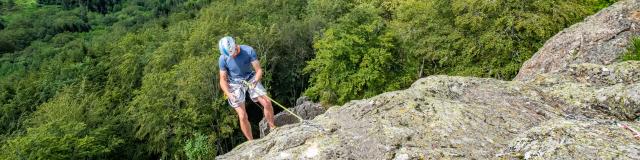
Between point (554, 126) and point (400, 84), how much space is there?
93.4 feet

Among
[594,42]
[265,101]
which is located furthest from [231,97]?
[594,42]

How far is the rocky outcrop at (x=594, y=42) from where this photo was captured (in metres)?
12.3

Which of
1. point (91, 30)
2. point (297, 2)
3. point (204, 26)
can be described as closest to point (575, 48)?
point (204, 26)

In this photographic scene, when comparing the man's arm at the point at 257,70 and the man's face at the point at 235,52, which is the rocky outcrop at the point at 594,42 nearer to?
the man's arm at the point at 257,70

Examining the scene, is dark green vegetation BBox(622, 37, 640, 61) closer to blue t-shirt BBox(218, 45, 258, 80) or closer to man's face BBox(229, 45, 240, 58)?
blue t-shirt BBox(218, 45, 258, 80)

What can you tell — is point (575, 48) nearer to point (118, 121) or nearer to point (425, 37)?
point (425, 37)

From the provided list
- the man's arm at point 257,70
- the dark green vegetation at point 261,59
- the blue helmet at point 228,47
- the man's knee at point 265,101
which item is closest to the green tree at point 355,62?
the dark green vegetation at point 261,59

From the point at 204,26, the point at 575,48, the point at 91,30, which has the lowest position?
the point at 91,30

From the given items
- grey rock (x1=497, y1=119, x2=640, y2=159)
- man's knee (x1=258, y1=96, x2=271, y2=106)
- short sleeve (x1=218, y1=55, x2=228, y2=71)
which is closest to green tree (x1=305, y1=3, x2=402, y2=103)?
man's knee (x1=258, y1=96, x2=271, y2=106)

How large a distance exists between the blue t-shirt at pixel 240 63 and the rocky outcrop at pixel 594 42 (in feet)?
20.1

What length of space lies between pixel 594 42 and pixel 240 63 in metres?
9.01

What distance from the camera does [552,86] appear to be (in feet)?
26.9

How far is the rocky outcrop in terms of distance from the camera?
40.3ft

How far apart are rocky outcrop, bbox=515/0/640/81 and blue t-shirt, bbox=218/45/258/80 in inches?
241
